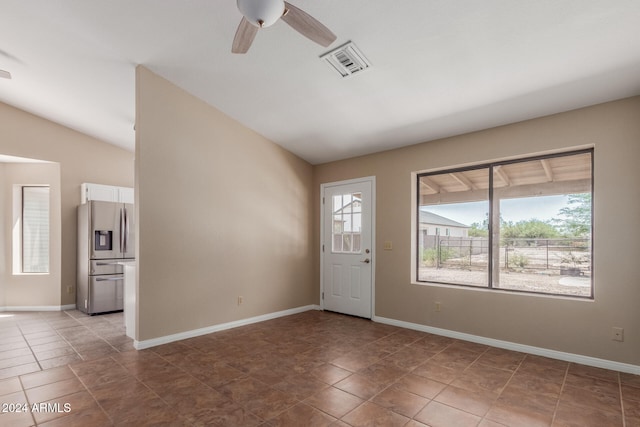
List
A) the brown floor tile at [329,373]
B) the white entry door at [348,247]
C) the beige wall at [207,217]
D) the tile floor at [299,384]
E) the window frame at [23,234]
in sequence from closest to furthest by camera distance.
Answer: the tile floor at [299,384] → the brown floor tile at [329,373] → the beige wall at [207,217] → the white entry door at [348,247] → the window frame at [23,234]

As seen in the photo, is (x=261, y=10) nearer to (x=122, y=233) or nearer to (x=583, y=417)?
(x=583, y=417)

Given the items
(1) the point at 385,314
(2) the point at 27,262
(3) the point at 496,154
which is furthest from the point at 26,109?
(3) the point at 496,154

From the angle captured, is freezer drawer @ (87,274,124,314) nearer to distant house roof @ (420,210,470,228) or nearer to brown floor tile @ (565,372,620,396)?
distant house roof @ (420,210,470,228)

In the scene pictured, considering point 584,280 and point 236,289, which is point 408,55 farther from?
point 236,289

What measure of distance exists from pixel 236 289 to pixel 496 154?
3.81 metres

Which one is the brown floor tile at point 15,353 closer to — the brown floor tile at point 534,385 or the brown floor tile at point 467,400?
the brown floor tile at point 467,400

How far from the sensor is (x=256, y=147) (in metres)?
4.93

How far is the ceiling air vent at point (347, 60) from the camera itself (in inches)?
115

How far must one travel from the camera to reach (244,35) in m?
2.32

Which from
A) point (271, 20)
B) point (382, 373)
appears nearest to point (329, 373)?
point (382, 373)

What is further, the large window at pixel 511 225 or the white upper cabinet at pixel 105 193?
the white upper cabinet at pixel 105 193

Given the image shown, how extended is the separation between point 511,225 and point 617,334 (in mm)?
1403

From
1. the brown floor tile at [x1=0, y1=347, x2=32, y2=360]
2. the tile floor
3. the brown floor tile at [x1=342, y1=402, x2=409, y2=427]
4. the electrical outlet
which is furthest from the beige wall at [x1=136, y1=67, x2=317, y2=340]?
the electrical outlet

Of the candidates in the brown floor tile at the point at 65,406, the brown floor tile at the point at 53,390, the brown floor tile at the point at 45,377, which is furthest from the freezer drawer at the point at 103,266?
the brown floor tile at the point at 65,406
